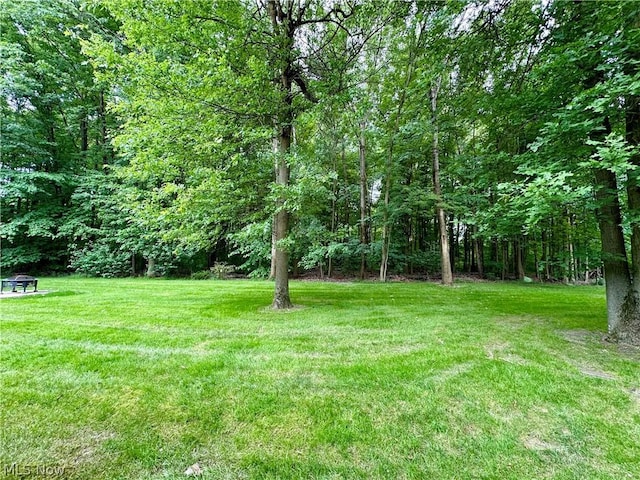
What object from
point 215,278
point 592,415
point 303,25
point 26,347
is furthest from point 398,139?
point 26,347

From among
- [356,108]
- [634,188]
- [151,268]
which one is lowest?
[151,268]

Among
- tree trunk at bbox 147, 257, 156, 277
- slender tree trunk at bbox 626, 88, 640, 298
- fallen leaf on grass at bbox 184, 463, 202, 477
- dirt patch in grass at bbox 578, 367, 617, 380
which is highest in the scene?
slender tree trunk at bbox 626, 88, 640, 298

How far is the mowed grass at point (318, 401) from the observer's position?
1.99m

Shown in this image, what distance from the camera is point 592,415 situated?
2.54 metres

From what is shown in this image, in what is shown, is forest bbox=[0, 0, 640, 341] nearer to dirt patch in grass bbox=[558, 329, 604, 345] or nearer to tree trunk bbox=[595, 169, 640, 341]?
tree trunk bbox=[595, 169, 640, 341]

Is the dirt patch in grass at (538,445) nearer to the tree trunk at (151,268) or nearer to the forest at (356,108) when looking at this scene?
the forest at (356,108)

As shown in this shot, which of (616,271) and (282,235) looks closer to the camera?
(616,271)

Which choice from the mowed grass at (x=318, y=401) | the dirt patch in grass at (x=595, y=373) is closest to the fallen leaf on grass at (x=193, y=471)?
the mowed grass at (x=318, y=401)

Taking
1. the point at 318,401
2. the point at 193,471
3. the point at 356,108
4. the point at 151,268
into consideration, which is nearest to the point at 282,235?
the point at 356,108

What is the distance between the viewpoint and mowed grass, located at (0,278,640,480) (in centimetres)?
199

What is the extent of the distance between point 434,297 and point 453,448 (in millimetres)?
7310

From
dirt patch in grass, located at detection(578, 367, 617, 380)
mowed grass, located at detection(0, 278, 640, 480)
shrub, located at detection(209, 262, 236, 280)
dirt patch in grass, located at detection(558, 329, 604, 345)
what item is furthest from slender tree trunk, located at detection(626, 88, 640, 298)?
shrub, located at detection(209, 262, 236, 280)

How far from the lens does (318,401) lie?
2729 millimetres

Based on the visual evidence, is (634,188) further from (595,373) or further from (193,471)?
(193,471)
